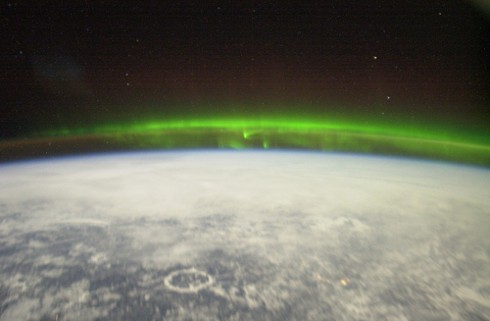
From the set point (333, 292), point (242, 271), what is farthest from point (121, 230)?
point (333, 292)

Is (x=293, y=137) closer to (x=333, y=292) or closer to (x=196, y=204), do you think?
(x=196, y=204)

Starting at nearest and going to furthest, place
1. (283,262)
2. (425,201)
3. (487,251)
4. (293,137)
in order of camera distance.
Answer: (283,262)
(487,251)
(425,201)
(293,137)

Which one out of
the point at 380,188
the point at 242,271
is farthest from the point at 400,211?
the point at 242,271

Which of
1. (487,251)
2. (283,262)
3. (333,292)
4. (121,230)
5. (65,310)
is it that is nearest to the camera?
(65,310)

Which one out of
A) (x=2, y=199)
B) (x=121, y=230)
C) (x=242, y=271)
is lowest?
(x=2, y=199)

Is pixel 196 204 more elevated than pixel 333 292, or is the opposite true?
pixel 333 292

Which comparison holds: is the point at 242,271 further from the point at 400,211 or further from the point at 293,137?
the point at 293,137

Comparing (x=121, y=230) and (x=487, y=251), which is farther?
(x=121, y=230)
